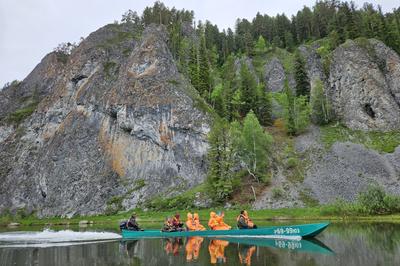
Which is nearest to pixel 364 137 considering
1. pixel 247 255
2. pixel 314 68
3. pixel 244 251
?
pixel 314 68

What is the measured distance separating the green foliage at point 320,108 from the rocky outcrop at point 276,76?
3108cm

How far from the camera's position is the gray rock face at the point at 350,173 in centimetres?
6931

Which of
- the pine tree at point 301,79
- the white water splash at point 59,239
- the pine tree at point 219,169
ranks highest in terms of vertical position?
the pine tree at point 301,79

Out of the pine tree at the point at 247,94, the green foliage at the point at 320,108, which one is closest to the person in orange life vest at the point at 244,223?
the green foliage at the point at 320,108

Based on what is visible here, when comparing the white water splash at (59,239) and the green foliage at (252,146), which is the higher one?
the green foliage at (252,146)

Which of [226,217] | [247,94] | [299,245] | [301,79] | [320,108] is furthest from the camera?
[301,79]

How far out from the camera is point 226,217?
69.2 meters

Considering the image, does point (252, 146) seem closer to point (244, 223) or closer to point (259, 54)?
point (244, 223)

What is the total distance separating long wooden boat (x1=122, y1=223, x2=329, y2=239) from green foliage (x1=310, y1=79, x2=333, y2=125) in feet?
214

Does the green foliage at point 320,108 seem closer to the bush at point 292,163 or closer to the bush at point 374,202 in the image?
the bush at point 292,163

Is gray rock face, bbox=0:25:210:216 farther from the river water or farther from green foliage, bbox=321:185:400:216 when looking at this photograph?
the river water

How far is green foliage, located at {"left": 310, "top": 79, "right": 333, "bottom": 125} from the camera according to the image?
100 meters

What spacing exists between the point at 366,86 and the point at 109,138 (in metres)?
63.8

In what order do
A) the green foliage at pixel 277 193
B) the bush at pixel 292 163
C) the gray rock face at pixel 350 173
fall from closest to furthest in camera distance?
the gray rock face at pixel 350 173 < the green foliage at pixel 277 193 < the bush at pixel 292 163
